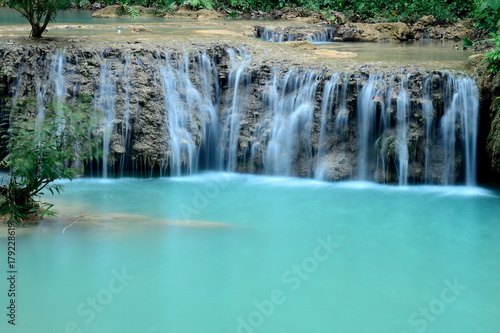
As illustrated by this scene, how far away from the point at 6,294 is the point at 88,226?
1591 mm

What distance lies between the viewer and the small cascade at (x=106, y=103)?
8688 millimetres

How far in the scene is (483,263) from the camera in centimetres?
602

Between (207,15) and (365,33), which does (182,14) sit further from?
(365,33)

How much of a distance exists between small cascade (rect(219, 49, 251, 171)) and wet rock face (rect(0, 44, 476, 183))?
2cm

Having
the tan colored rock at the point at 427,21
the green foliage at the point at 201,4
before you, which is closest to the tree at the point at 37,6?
the tan colored rock at the point at 427,21

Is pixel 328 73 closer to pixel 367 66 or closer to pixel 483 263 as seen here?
pixel 367 66

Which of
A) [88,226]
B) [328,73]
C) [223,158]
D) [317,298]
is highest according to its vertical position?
[328,73]

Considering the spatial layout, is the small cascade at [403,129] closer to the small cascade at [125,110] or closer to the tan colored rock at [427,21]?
the small cascade at [125,110]

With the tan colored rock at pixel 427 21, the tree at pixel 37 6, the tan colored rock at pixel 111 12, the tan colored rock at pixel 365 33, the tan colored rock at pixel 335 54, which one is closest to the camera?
the tree at pixel 37 6

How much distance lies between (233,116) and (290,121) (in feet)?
3.26

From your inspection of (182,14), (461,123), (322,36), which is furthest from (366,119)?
(182,14)

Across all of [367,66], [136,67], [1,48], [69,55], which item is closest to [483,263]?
[367,66]

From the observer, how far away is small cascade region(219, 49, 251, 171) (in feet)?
30.7

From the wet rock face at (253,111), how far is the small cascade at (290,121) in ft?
0.05
